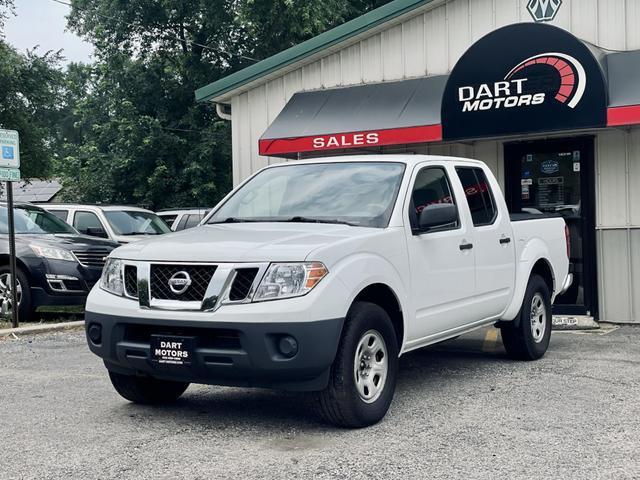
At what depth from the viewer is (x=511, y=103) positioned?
10.5 meters

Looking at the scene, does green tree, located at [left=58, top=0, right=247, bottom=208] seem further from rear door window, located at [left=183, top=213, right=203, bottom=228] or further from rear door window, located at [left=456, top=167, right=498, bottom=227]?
rear door window, located at [left=456, top=167, right=498, bottom=227]

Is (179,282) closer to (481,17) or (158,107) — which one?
(481,17)

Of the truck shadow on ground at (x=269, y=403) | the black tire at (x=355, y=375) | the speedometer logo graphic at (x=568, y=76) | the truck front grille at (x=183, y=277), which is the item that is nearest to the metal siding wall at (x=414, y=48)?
the speedometer logo graphic at (x=568, y=76)

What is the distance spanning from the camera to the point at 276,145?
40.2 feet

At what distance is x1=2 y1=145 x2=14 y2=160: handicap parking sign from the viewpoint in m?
10.5

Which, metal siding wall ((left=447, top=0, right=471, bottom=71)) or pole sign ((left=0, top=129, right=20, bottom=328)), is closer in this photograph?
pole sign ((left=0, top=129, right=20, bottom=328))

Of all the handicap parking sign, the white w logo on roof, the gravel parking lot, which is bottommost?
the gravel parking lot

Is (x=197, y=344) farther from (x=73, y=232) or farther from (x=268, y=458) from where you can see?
(x=73, y=232)

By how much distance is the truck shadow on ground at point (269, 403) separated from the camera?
5707 mm

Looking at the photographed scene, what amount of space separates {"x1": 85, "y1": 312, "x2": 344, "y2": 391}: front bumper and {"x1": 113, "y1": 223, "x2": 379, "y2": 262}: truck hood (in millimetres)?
423

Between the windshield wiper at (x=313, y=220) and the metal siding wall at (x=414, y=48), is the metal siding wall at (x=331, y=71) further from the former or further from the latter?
the windshield wiper at (x=313, y=220)

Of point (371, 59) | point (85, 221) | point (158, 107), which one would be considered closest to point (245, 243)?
point (371, 59)

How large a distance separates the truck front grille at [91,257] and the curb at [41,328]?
1.01 m

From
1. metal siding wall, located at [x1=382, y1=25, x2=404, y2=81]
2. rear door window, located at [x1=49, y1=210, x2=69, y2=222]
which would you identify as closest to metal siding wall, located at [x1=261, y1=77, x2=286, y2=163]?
metal siding wall, located at [x1=382, y1=25, x2=404, y2=81]
